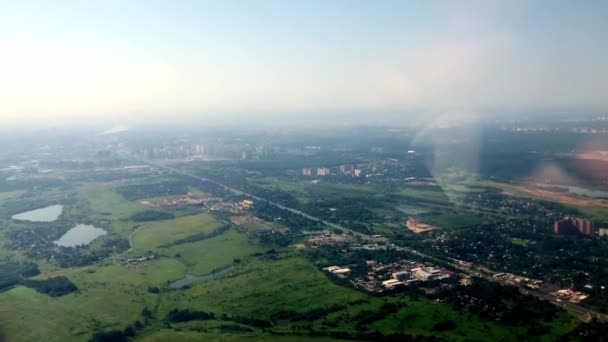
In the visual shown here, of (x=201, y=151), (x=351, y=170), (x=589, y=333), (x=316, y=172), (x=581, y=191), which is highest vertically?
(x=581, y=191)

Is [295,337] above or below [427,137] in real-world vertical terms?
below

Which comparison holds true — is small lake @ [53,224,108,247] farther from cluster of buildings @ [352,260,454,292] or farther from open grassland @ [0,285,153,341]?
cluster of buildings @ [352,260,454,292]


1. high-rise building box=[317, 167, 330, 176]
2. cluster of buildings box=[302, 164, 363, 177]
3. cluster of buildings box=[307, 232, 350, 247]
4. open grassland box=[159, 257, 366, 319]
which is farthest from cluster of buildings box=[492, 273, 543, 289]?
high-rise building box=[317, 167, 330, 176]

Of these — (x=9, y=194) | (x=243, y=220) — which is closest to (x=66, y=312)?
(x=243, y=220)

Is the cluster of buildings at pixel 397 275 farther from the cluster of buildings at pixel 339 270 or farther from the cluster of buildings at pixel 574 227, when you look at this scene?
the cluster of buildings at pixel 574 227

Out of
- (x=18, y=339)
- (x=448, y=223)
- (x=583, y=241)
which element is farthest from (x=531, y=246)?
(x=18, y=339)

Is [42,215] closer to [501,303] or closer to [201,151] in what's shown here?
[501,303]

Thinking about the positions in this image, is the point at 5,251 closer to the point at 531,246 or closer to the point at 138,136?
the point at 531,246
